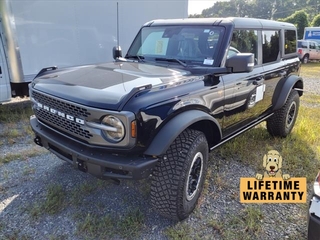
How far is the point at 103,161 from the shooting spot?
2.18 meters

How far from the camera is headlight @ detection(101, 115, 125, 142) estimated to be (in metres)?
2.14

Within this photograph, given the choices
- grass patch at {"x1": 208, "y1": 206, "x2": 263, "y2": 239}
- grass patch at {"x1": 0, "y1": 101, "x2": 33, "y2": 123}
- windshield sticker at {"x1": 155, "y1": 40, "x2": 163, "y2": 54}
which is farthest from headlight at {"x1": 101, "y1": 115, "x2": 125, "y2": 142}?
grass patch at {"x1": 0, "y1": 101, "x2": 33, "y2": 123}

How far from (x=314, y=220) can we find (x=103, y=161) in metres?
1.51

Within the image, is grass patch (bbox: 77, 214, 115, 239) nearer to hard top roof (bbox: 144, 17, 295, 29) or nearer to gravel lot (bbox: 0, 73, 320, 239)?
gravel lot (bbox: 0, 73, 320, 239)

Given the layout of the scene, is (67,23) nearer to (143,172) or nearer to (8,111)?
(8,111)

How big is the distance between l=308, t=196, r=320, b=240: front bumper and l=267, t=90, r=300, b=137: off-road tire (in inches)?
106

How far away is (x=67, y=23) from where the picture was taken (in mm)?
5711

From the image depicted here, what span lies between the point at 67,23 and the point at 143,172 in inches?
181

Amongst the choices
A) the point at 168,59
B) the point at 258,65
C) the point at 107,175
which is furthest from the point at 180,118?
the point at 258,65

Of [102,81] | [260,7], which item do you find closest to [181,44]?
[102,81]

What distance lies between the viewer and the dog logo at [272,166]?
11.4ft

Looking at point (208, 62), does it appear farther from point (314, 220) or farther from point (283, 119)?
point (283, 119)

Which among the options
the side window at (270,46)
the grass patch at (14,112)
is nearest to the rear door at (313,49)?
the side window at (270,46)

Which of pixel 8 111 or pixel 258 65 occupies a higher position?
pixel 258 65
